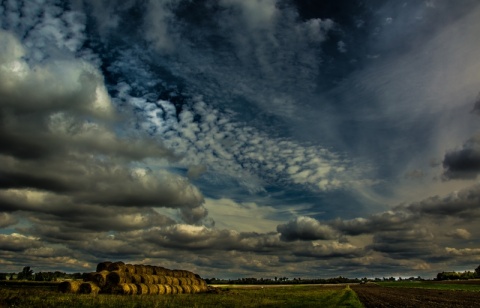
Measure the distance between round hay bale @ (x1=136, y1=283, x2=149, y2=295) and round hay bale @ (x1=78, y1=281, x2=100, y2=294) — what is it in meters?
5.57

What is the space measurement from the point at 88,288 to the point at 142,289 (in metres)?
7.13

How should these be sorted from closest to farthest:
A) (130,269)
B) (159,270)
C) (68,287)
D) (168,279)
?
1. (68,287)
2. (130,269)
3. (168,279)
4. (159,270)

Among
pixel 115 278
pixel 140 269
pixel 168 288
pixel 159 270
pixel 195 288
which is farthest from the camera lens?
pixel 195 288

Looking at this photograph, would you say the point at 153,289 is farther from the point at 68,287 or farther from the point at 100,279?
the point at 68,287

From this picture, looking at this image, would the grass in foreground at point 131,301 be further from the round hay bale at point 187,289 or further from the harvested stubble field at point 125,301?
the round hay bale at point 187,289

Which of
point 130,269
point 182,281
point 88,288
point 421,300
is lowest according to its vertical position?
point 421,300

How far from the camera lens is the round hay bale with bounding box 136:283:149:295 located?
141 ft

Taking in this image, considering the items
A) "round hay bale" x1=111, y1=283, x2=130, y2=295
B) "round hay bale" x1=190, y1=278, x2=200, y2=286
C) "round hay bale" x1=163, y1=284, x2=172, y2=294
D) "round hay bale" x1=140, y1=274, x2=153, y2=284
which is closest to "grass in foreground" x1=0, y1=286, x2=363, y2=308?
"round hay bale" x1=111, y1=283, x2=130, y2=295

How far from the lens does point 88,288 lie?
37.8m

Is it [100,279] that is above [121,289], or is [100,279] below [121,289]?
above

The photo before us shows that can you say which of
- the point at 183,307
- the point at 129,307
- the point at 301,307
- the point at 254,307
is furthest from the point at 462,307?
the point at 129,307

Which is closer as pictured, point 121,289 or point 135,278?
point 121,289

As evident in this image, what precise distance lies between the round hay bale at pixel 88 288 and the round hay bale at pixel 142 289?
5569mm

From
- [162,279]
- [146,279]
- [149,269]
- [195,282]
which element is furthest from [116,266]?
[195,282]
